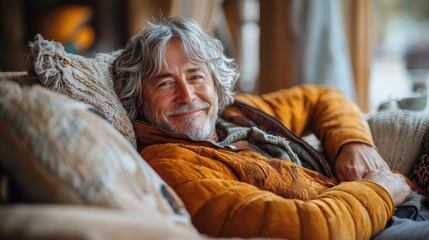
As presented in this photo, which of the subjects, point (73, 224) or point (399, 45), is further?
→ point (399, 45)


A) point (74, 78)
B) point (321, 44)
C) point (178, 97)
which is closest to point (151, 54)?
point (178, 97)

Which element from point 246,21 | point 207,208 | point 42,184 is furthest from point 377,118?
point 246,21

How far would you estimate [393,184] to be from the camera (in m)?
1.42

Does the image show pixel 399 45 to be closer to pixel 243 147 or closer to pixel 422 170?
pixel 422 170

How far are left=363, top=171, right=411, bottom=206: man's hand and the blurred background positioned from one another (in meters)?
0.72

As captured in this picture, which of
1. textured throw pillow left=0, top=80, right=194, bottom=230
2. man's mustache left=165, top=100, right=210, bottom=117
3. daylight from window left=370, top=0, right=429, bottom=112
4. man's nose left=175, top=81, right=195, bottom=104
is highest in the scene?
textured throw pillow left=0, top=80, right=194, bottom=230

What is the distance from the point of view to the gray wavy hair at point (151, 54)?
5.21ft

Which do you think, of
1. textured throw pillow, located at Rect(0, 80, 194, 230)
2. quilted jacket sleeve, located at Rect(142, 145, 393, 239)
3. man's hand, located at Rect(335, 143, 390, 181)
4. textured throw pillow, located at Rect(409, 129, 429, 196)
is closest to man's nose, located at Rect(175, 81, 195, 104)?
quilted jacket sleeve, located at Rect(142, 145, 393, 239)

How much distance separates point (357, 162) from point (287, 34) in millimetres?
1926

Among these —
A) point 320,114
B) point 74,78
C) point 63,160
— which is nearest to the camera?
point 63,160

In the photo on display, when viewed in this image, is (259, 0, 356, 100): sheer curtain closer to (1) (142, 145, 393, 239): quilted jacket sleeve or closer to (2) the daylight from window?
(2) the daylight from window

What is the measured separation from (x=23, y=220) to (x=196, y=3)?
2.67 m

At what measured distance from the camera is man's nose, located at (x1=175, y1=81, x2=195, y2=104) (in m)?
1.58

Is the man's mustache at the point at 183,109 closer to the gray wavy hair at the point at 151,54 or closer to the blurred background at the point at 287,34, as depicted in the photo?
the gray wavy hair at the point at 151,54
